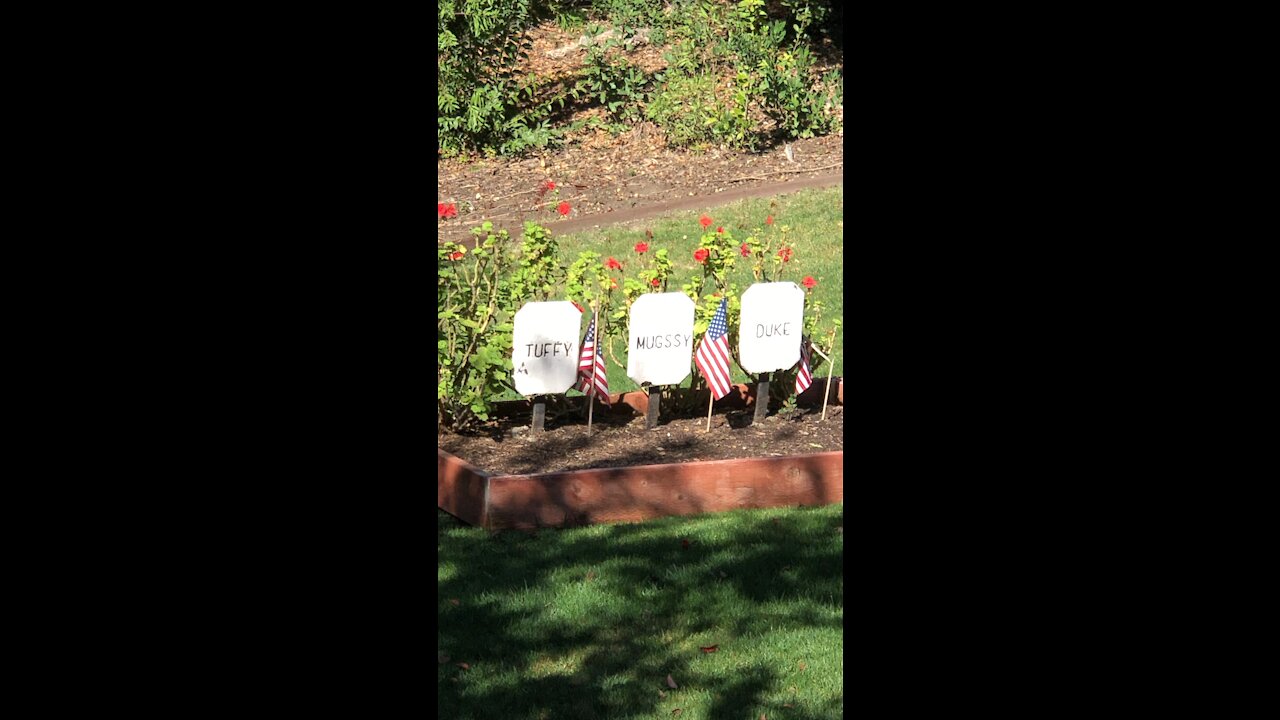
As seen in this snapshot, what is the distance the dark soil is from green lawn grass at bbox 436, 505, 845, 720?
686 millimetres

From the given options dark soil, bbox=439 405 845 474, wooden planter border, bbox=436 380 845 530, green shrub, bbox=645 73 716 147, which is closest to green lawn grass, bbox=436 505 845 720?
wooden planter border, bbox=436 380 845 530

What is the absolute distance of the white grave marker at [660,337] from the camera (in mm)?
6980

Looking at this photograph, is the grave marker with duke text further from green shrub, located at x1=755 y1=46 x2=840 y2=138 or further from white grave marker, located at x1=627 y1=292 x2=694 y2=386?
green shrub, located at x1=755 y1=46 x2=840 y2=138

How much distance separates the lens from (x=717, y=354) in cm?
718

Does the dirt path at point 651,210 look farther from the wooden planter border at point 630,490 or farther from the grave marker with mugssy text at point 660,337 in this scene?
the wooden planter border at point 630,490

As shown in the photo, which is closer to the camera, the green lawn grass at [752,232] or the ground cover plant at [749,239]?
the ground cover plant at [749,239]

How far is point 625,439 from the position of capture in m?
7.16

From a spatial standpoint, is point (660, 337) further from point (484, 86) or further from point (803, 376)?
point (484, 86)

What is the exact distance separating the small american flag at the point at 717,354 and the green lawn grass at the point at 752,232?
286 centimetres

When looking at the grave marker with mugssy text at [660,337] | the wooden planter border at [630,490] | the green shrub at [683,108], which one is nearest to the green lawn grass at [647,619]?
the wooden planter border at [630,490]
